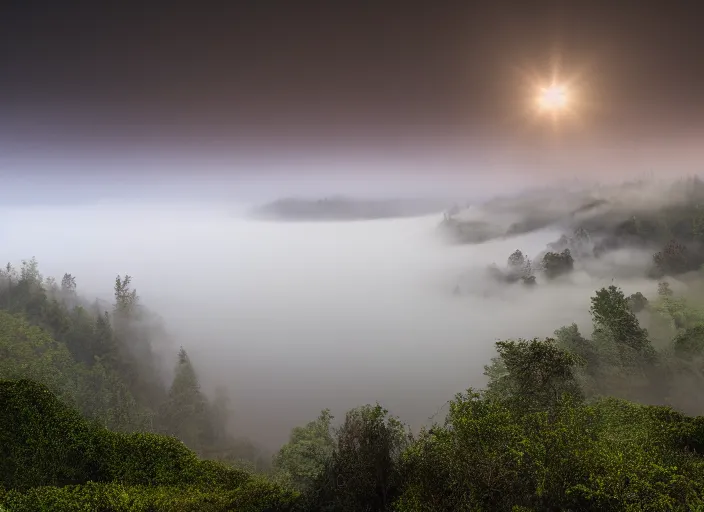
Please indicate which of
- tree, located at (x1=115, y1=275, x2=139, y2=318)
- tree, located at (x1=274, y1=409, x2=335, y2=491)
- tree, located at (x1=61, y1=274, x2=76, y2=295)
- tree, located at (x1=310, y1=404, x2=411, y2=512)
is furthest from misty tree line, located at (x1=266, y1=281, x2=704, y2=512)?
tree, located at (x1=61, y1=274, x2=76, y2=295)

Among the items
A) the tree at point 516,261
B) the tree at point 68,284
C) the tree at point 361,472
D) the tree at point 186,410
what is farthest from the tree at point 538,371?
the tree at point 68,284

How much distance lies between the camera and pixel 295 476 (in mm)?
29281

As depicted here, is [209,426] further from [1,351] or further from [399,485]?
[399,485]

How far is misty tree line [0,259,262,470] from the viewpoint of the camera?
52656 millimetres

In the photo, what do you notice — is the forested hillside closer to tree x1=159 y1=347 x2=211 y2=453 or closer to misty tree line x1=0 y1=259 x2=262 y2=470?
misty tree line x1=0 y1=259 x2=262 y2=470

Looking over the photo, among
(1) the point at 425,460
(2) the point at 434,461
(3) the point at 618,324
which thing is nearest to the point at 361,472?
(1) the point at 425,460

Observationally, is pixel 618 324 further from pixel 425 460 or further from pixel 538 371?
pixel 425 460

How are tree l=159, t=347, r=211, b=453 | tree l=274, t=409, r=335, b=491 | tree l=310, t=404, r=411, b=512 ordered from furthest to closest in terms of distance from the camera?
1. tree l=159, t=347, r=211, b=453
2. tree l=274, t=409, r=335, b=491
3. tree l=310, t=404, r=411, b=512

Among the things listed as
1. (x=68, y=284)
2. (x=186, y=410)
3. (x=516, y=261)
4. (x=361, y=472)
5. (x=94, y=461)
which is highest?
(x=68, y=284)

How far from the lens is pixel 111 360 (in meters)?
69.2

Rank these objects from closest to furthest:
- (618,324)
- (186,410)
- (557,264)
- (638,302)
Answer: (618,324), (638,302), (557,264), (186,410)

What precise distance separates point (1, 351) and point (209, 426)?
28.6 meters

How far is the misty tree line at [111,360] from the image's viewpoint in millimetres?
52656

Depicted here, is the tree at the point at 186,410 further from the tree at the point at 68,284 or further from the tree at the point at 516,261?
the tree at the point at 516,261
